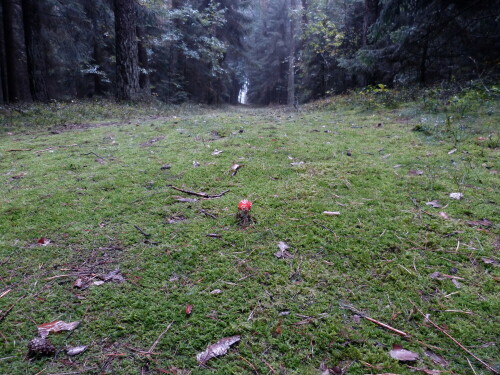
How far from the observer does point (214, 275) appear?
66.2 inches

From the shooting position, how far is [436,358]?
3.91 feet

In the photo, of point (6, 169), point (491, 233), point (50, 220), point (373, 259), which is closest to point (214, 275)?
point (373, 259)

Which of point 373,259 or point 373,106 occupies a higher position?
point 373,106

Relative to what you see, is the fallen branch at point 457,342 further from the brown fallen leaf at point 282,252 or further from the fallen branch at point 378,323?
the brown fallen leaf at point 282,252

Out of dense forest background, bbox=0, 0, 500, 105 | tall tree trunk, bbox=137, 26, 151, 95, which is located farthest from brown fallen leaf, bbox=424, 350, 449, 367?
tall tree trunk, bbox=137, 26, 151, 95

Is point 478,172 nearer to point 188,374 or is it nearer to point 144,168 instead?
point 188,374

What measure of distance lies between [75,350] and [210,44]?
16322 millimetres

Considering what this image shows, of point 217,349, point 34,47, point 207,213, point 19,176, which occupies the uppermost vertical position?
point 34,47

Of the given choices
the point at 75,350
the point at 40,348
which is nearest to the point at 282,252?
the point at 75,350

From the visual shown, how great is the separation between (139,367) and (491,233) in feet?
7.62

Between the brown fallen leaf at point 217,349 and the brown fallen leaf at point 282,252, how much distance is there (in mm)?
652

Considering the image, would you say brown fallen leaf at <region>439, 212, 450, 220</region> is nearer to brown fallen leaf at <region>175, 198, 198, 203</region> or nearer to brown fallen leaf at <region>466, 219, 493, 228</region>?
brown fallen leaf at <region>466, 219, 493, 228</region>

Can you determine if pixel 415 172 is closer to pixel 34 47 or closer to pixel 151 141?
pixel 151 141

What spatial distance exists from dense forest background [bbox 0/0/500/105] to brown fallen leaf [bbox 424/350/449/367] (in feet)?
25.5
